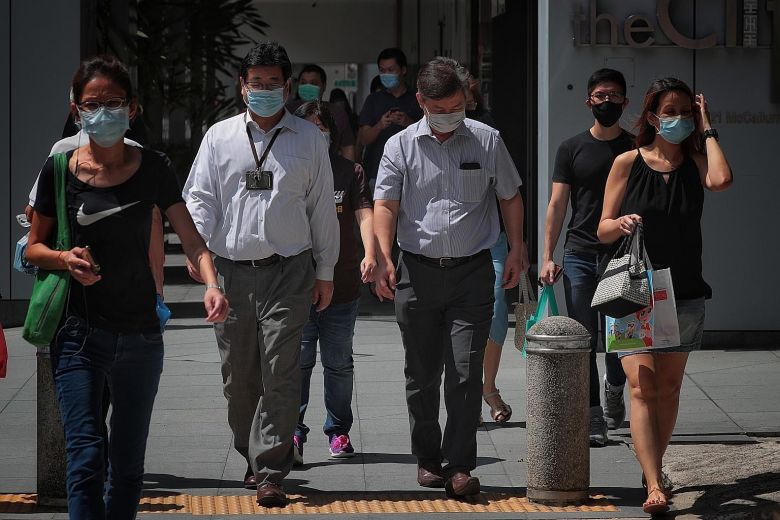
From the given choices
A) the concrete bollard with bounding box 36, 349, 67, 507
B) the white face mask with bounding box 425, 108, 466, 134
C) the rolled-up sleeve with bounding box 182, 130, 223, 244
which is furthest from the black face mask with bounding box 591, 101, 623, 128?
the concrete bollard with bounding box 36, 349, 67, 507

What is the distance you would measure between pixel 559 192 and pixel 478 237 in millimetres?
1247

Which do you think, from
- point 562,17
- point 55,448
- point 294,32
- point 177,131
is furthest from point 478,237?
point 294,32

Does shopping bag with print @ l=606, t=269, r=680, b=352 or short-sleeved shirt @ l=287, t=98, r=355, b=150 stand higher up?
short-sleeved shirt @ l=287, t=98, r=355, b=150

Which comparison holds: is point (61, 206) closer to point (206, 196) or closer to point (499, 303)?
point (206, 196)

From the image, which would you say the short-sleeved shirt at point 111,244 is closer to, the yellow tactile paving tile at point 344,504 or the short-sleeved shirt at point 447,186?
the yellow tactile paving tile at point 344,504

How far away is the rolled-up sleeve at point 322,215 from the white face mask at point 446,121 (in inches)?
19.6

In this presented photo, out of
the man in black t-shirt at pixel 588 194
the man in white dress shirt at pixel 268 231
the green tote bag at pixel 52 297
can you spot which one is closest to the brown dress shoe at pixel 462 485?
the man in white dress shirt at pixel 268 231

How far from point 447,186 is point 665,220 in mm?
984

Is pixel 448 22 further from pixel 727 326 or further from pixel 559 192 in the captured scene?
pixel 559 192

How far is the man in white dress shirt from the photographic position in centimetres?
598

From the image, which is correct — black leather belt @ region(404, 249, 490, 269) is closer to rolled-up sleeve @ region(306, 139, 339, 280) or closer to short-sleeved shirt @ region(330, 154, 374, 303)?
rolled-up sleeve @ region(306, 139, 339, 280)

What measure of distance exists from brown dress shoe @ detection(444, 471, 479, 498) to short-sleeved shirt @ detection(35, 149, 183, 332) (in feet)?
6.13

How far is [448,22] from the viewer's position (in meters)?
20.8

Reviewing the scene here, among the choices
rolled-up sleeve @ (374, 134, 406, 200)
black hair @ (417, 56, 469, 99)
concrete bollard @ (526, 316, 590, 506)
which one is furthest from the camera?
rolled-up sleeve @ (374, 134, 406, 200)
